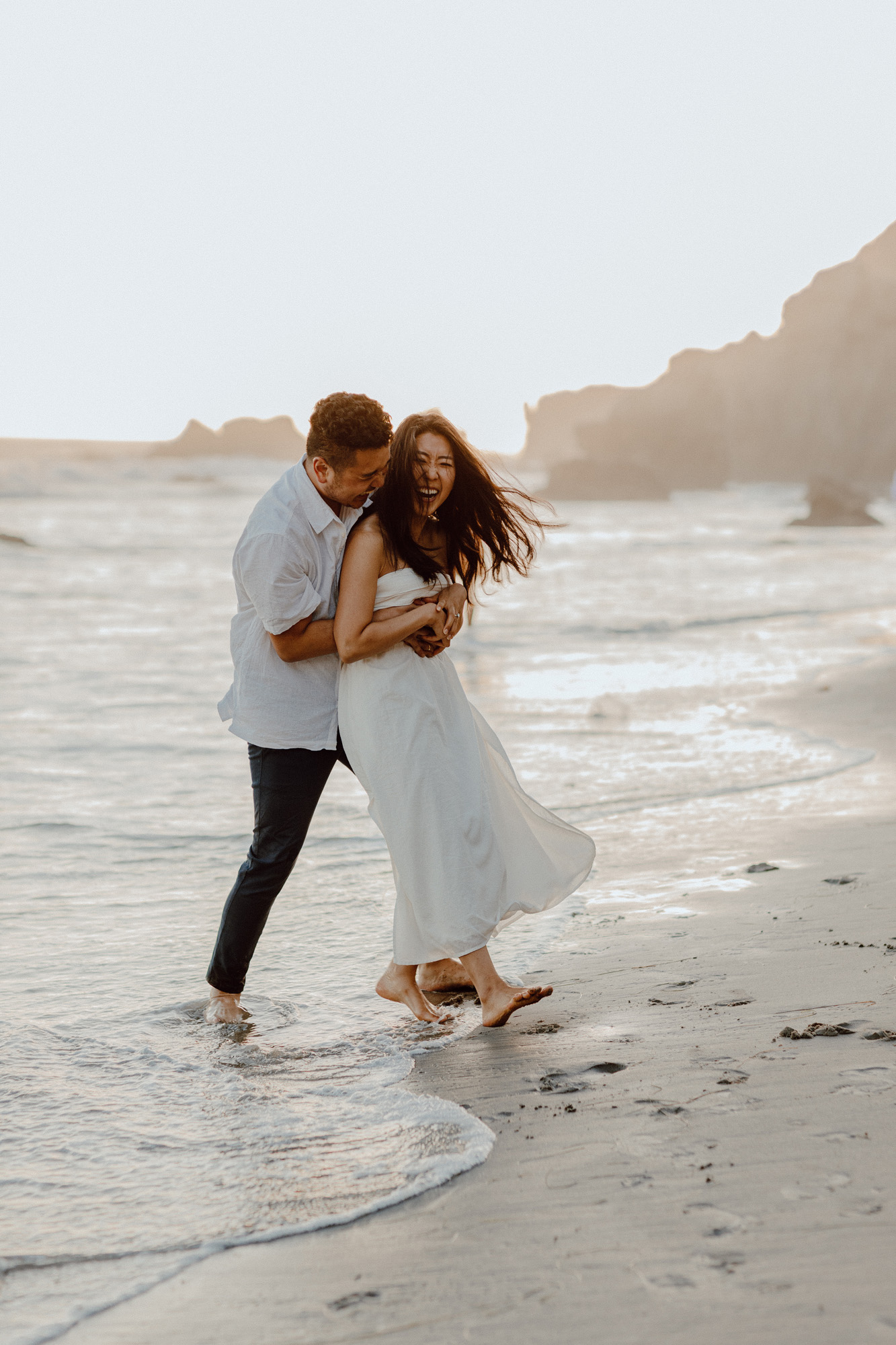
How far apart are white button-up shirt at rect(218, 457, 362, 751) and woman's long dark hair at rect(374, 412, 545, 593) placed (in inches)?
7.2

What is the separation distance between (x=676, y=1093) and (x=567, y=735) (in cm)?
530

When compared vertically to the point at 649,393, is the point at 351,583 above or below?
below

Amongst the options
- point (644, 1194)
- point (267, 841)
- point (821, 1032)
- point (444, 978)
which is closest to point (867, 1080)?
point (821, 1032)

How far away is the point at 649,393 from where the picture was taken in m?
174

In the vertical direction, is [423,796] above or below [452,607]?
below

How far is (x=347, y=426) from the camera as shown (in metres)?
Result: 2.95

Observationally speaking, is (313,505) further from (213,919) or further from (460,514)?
(213,919)

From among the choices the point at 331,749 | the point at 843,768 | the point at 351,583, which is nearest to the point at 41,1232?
the point at 331,749

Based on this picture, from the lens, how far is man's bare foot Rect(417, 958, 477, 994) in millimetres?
3570

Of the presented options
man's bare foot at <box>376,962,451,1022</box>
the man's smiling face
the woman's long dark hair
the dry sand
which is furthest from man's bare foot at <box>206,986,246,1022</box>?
the man's smiling face

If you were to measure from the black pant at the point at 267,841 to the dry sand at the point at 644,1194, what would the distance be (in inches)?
25.6

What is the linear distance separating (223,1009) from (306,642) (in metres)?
1.10

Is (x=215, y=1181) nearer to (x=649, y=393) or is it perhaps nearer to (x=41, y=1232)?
(x=41, y=1232)

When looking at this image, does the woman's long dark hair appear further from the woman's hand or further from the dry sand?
the dry sand
